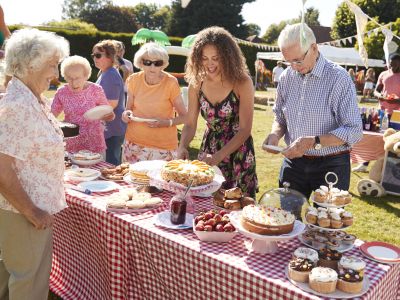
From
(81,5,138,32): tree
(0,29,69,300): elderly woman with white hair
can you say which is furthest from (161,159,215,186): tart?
(81,5,138,32): tree

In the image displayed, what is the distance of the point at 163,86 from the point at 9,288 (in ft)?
6.44

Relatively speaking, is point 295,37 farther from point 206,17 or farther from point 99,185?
point 206,17

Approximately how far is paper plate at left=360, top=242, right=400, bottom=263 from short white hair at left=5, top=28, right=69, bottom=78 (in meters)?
1.68

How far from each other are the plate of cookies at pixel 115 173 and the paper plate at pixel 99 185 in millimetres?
81

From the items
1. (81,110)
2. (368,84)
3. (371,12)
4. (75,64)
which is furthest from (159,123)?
(371,12)

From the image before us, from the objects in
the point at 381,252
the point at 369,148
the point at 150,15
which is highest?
the point at 150,15

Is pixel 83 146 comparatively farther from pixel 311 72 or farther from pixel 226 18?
pixel 226 18

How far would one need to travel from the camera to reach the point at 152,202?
7.41 feet

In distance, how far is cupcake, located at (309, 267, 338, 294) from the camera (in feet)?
4.83

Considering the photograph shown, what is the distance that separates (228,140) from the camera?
2.84 metres

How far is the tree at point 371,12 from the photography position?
95.7 feet

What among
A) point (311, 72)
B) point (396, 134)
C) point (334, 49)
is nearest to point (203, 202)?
point (311, 72)

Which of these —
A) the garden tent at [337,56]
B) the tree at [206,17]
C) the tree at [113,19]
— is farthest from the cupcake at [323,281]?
the tree at [113,19]

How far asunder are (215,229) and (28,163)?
0.90 meters
